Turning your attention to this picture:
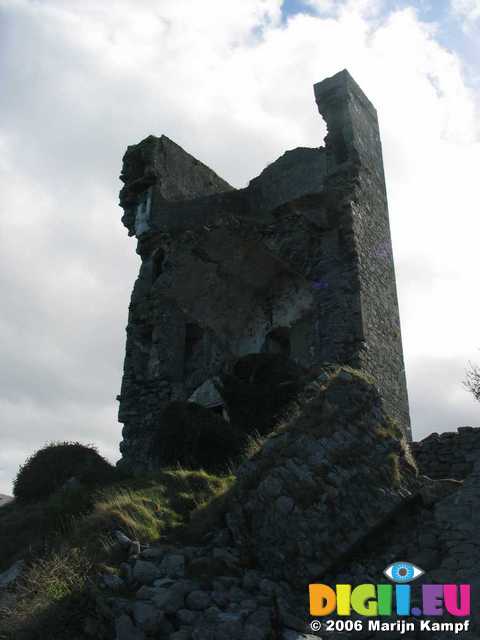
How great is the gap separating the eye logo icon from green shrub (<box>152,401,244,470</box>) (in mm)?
3523

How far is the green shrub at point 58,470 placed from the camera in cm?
1025

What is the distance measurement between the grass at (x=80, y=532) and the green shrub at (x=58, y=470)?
3.59ft

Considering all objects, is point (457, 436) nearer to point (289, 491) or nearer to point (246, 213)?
point (289, 491)

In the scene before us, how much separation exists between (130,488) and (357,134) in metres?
10.4

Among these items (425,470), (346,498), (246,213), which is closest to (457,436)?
(425,470)

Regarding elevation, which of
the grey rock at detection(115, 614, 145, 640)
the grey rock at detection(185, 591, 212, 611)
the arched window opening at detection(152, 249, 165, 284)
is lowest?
the grey rock at detection(115, 614, 145, 640)

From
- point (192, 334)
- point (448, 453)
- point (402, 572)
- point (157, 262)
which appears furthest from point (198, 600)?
point (157, 262)

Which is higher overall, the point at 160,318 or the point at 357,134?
the point at 357,134

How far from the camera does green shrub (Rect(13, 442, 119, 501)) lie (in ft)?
33.6

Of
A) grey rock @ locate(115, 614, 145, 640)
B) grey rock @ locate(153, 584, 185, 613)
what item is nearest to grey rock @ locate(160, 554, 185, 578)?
grey rock @ locate(153, 584, 185, 613)

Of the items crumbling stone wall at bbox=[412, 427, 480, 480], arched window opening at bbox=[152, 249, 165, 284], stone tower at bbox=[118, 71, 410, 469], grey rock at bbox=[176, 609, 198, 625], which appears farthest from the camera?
arched window opening at bbox=[152, 249, 165, 284]

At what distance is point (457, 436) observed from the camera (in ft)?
32.7

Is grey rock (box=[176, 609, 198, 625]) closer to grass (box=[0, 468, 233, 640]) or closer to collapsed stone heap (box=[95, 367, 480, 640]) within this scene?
collapsed stone heap (box=[95, 367, 480, 640])

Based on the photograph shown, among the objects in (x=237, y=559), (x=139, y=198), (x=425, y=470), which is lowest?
(x=237, y=559)
